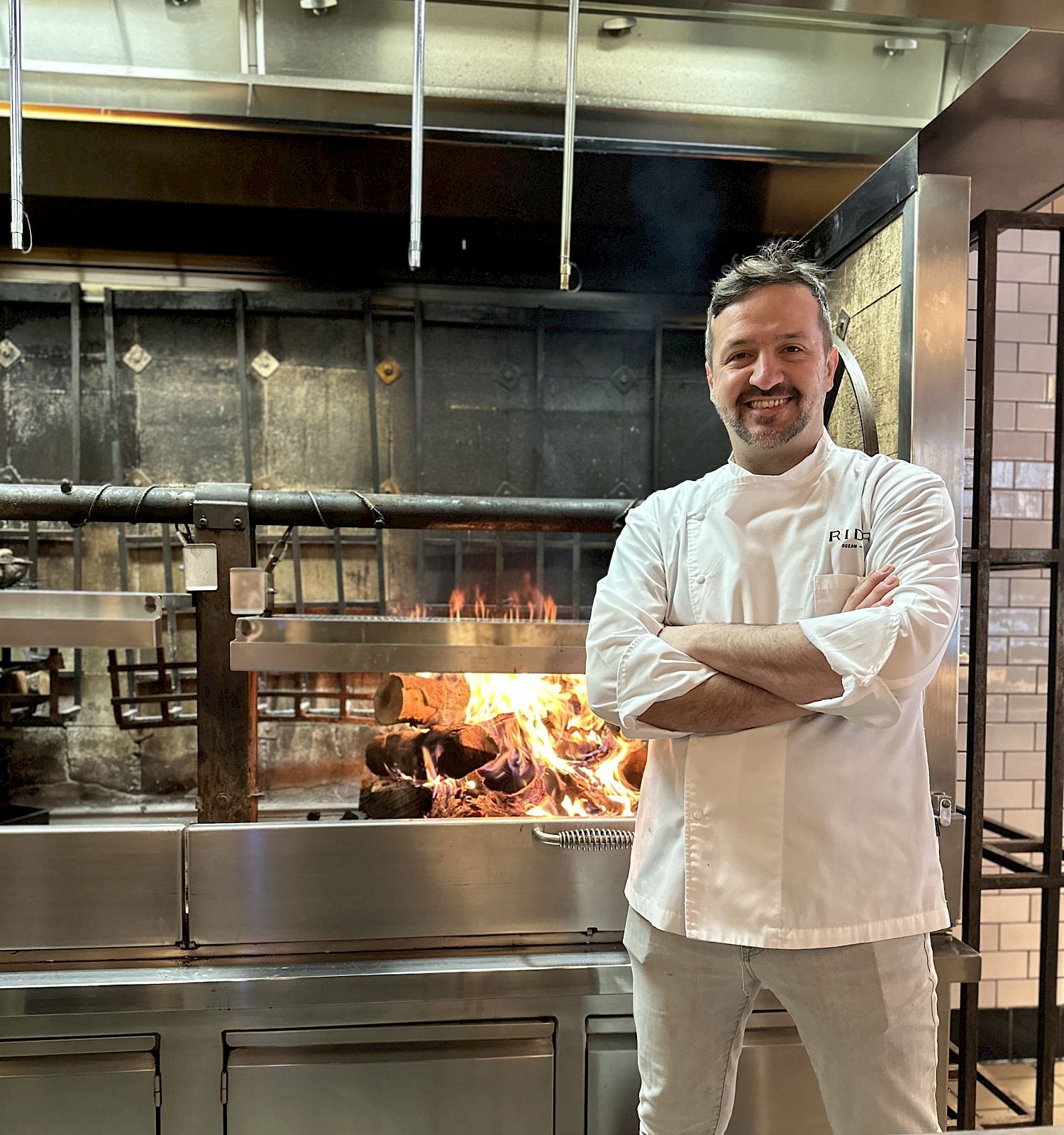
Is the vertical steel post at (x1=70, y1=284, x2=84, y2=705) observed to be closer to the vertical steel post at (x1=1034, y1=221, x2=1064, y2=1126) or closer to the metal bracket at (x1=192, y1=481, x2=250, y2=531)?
the metal bracket at (x1=192, y1=481, x2=250, y2=531)

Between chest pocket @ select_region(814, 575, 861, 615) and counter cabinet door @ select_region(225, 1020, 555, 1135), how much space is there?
119 centimetres

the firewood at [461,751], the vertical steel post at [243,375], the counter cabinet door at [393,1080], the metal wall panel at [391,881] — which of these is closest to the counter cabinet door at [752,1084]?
the counter cabinet door at [393,1080]

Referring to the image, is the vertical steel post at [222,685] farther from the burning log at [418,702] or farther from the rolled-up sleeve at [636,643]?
the rolled-up sleeve at [636,643]

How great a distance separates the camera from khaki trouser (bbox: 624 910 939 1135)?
140cm

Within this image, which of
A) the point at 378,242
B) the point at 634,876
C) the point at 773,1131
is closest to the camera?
the point at 634,876

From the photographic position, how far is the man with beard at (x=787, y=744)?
1395 millimetres

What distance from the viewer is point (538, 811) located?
2236mm

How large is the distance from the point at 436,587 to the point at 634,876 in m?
2.36

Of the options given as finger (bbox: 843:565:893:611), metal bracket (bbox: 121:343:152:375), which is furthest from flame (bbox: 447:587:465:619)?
finger (bbox: 843:565:893:611)

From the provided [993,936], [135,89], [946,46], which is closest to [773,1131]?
[993,936]

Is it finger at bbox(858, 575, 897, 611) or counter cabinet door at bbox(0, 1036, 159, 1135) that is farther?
counter cabinet door at bbox(0, 1036, 159, 1135)

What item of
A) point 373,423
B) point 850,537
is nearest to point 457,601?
point 373,423

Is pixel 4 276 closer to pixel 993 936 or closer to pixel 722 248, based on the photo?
pixel 722 248

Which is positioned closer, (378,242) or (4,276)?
(378,242)
